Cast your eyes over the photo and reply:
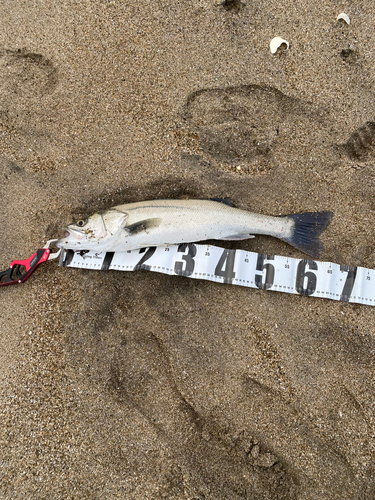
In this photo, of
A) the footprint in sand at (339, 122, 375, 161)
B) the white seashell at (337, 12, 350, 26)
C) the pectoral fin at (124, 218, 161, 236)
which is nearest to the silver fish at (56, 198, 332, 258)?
the pectoral fin at (124, 218, 161, 236)

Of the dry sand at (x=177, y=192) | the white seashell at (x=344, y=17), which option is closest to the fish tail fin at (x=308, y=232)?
the dry sand at (x=177, y=192)

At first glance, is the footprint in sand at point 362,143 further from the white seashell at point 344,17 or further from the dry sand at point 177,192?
the white seashell at point 344,17

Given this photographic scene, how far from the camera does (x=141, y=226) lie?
2967 millimetres

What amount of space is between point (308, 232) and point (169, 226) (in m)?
1.44

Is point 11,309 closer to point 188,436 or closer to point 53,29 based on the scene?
point 188,436

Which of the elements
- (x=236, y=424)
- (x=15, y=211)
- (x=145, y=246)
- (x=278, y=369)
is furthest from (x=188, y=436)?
(x=15, y=211)

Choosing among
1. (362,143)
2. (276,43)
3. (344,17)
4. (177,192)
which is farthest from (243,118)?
(344,17)

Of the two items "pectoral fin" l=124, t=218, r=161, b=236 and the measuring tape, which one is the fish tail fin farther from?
"pectoral fin" l=124, t=218, r=161, b=236

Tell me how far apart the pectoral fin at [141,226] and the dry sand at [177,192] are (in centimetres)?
45

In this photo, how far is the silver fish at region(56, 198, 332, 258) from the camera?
117 inches

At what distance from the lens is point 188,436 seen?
111 inches

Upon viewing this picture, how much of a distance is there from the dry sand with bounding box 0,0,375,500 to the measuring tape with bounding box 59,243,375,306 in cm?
13

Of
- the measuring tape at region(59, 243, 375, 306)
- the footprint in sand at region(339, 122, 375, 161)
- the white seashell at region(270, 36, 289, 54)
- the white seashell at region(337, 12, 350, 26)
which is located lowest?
the measuring tape at region(59, 243, 375, 306)

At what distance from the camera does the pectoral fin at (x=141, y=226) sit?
2967 mm
